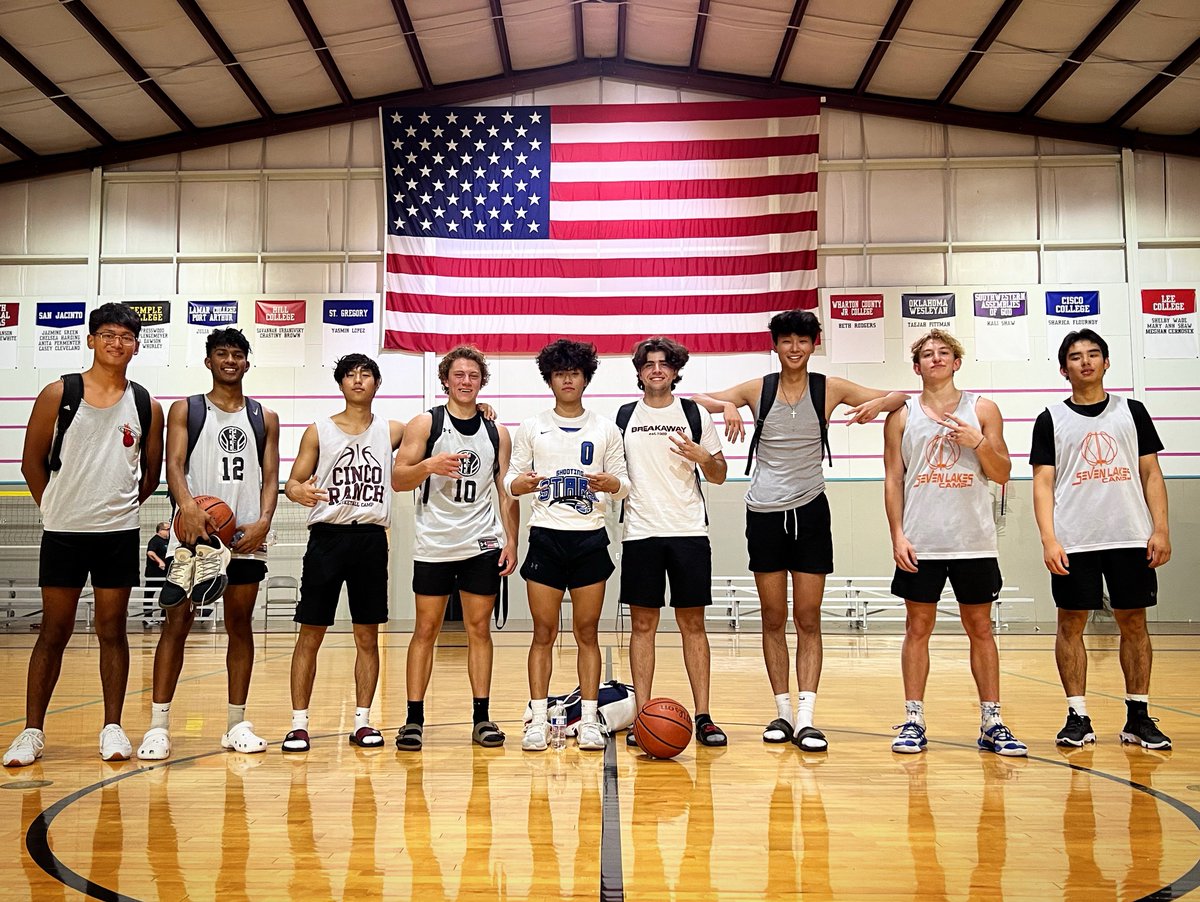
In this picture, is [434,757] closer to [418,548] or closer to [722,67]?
[418,548]

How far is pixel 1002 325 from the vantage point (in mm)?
14695

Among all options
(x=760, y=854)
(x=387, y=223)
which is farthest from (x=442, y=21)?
(x=760, y=854)

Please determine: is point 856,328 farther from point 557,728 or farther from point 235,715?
point 235,715

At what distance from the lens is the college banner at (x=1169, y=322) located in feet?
47.6

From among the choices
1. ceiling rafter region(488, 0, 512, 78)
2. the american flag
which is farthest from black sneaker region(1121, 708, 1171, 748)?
ceiling rafter region(488, 0, 512, 78)

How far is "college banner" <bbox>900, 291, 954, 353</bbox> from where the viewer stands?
14727mm

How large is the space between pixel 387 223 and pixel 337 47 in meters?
2.48

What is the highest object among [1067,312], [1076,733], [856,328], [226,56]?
[226,56]

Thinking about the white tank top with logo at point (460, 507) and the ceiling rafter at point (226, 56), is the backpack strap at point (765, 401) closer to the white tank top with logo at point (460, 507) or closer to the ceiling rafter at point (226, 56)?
the white tank top with logo at point (460, 507)

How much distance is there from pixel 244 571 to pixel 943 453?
3511 millimetres

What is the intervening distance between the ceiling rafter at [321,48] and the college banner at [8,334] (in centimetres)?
600

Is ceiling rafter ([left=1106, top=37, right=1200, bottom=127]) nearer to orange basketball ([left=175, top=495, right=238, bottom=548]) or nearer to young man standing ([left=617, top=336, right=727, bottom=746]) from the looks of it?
young man standing ([left=617, top=336, right=727, bottom=746])

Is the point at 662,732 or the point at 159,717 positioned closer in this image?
the point at 662,732

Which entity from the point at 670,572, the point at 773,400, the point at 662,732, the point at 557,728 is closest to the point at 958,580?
the point at 773,400
